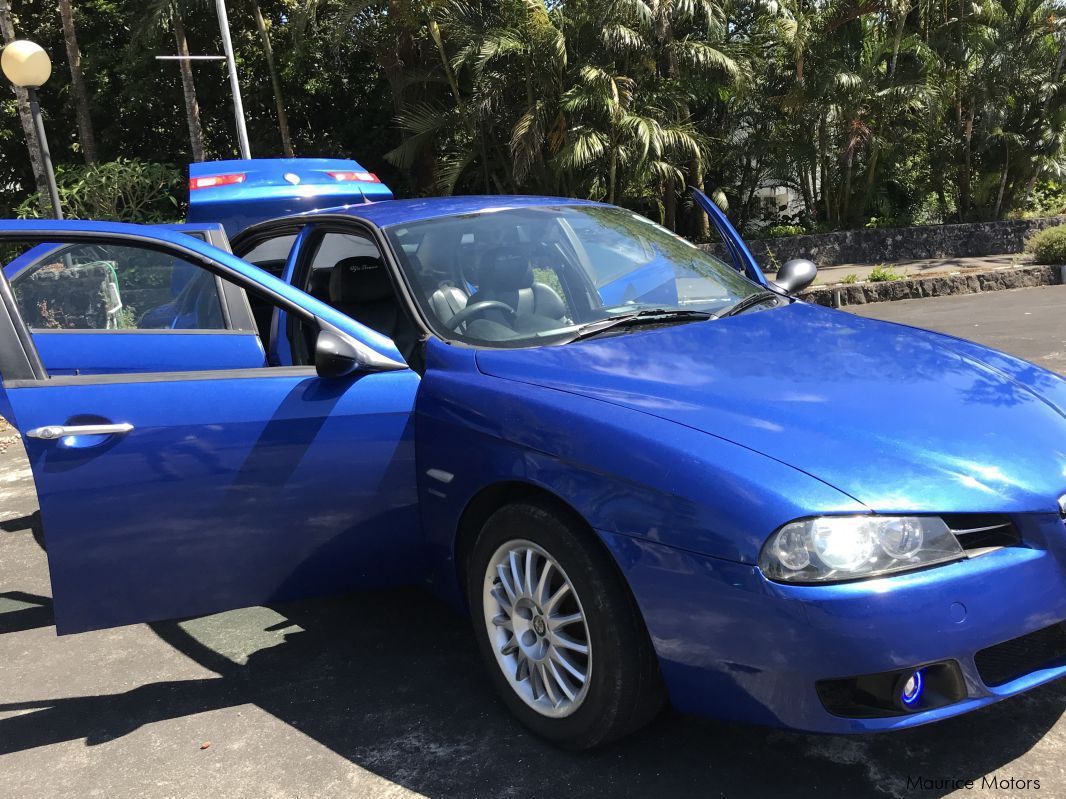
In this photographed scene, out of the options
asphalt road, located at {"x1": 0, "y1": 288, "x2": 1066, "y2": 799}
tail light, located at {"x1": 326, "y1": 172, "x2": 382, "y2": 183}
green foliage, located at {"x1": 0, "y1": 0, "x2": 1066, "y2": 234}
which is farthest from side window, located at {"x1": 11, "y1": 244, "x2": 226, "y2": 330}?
green foliage, located at {"x1": 0, "y1": 0, "x2": 1066, "y2": 234}

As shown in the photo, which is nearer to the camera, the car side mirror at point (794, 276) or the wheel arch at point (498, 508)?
the wheel arch at point (498, 508)

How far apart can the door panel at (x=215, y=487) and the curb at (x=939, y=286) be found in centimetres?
1137

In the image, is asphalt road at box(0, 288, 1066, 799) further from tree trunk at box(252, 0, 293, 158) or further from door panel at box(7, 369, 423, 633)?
tree trunk at box(252, 0, 293, 158)

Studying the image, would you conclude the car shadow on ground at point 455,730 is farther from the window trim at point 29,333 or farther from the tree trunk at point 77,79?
the tree trunk at point 77,79

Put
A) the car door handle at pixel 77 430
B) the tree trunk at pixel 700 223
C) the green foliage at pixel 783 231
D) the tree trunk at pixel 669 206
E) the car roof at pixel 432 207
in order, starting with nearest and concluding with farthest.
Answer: the car door handle at pixel 77 430
the car roof at pixel 432 207
the tree trunk at pixel 700 223
the tree trunk at pixel 669 206
the green foliage at pixel 783 231

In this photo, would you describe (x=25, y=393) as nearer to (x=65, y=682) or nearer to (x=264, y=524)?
(x=264, y=524)

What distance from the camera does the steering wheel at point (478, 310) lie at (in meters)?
3.23

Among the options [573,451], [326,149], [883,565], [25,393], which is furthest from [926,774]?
[326,149]

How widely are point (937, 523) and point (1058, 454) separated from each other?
1.77 ft

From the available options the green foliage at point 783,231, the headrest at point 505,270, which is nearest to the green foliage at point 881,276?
the green foliage at point 783,231

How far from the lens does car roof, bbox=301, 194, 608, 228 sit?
12.0 feet

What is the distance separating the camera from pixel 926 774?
97.0 inches

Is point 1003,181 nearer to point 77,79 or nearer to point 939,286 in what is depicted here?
point 939,286

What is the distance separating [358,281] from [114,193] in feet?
51.5
